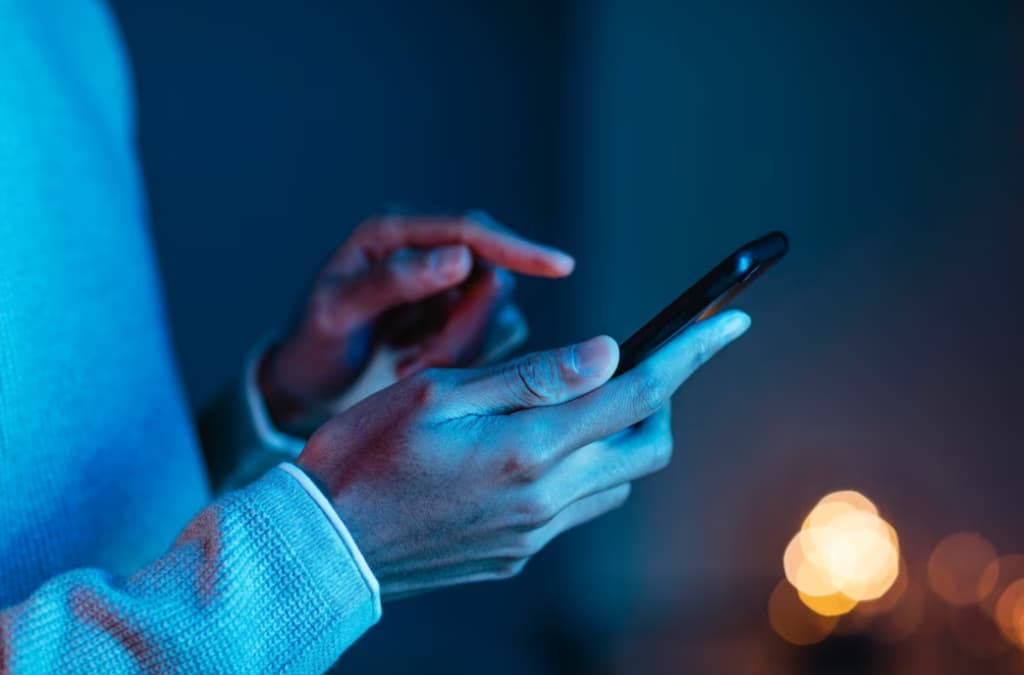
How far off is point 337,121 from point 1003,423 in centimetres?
115

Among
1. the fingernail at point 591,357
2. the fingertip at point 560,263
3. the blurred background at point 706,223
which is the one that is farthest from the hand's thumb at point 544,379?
the blurred background at point 706,223

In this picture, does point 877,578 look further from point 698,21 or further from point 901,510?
point 698,21

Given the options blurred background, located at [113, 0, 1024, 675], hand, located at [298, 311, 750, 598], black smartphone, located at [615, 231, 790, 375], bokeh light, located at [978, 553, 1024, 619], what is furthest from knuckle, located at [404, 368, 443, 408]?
bokeh light, located at [978, 553, 1024, 619]

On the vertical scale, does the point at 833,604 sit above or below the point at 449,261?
below

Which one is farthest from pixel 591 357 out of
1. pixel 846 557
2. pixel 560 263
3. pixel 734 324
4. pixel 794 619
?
pixel 794 619

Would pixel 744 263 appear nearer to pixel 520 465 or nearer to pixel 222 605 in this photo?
pixel 520 465

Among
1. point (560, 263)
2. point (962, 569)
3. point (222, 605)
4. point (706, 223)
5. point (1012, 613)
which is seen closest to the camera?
point (222, 605)

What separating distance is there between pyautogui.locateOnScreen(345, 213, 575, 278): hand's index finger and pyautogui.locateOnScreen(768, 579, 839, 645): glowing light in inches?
35.2

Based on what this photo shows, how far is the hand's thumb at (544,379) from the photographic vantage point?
19.2 inches

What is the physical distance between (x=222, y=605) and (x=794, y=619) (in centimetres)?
116

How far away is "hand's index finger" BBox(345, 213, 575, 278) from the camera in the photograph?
72 cm

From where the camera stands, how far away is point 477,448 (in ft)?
1.57

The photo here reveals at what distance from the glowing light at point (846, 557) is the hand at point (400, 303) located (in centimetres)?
75

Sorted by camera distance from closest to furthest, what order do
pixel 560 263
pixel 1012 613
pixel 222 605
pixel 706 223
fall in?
pixel 222 605
pixel 560 263
pixel 1012 613
pixel 706 223
